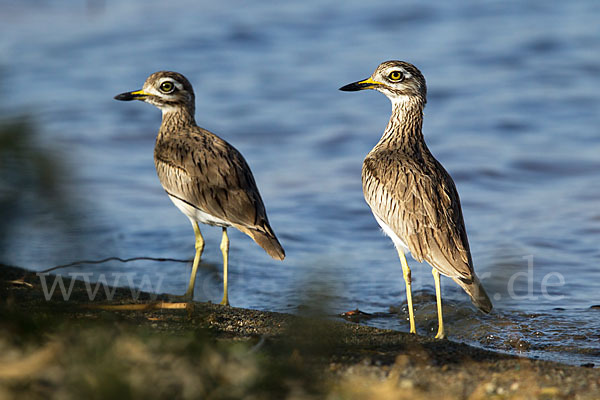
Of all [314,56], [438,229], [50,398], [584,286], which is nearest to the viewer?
[50,398]

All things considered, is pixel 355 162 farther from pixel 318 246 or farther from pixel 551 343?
pixel 551 343

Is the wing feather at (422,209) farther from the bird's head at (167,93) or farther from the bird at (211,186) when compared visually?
the bird's head at (167,93)

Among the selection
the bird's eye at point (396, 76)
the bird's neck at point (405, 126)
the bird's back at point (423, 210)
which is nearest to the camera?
the bird's back at point (423, 210)

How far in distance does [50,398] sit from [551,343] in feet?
13.2

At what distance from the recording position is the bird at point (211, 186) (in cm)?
637

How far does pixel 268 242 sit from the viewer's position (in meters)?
6.26

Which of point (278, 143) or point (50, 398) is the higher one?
point (278, 143)

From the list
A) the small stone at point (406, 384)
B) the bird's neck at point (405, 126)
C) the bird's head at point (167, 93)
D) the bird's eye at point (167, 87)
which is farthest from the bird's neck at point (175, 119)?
the small stone at point (406, 384)

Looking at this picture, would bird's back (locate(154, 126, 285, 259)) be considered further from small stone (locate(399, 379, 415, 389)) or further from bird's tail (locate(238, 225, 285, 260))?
small stone (locate(399, 379, 415, 389))

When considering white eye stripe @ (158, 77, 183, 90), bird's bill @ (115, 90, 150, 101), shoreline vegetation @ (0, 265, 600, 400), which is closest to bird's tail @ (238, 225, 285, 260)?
shoreline vegetation @ (0, 265, 600, 400)

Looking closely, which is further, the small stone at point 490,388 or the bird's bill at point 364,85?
the bird's bill at point 364,85

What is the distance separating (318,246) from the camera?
Answer: 8227 millimetres

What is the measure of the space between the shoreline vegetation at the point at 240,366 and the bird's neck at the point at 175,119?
2.95 meters

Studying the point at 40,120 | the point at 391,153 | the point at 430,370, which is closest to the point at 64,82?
the point at 391,153
